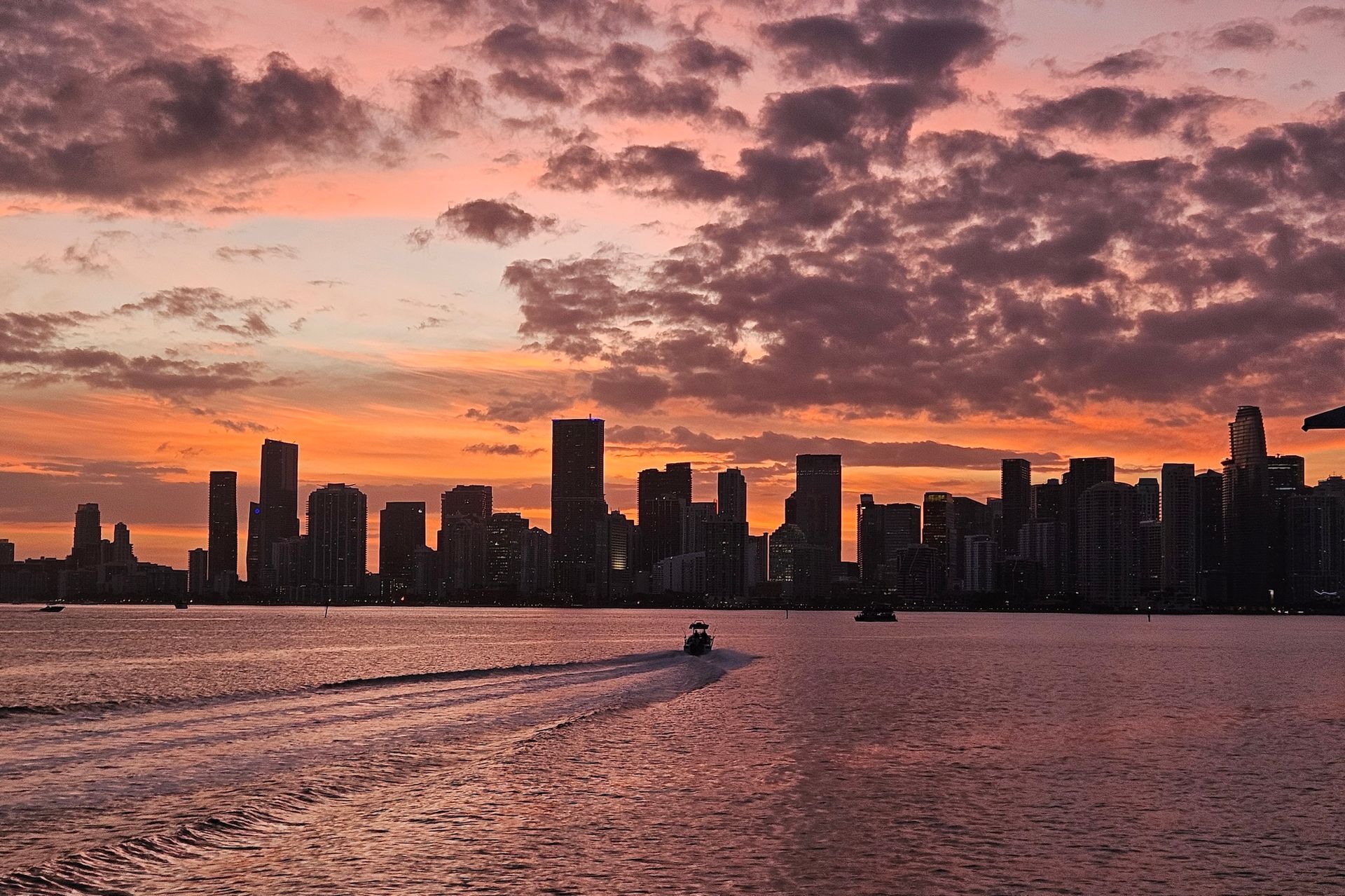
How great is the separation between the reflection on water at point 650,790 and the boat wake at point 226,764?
0.22 meters

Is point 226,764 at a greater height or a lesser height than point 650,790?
greater

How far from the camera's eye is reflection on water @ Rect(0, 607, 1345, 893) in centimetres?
3634

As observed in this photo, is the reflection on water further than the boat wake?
No

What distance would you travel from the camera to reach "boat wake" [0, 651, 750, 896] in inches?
1485

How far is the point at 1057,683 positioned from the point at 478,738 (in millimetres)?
74980

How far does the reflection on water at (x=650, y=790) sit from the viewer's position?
36344mm

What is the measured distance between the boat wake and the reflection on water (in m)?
0.22

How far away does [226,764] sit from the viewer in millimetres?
54188

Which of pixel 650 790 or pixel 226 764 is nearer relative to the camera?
pixel 650 790

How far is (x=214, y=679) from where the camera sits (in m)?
112

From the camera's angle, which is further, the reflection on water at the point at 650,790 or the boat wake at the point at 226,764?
the boat wake at the point at 226,764

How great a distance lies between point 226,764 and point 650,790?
733 inches

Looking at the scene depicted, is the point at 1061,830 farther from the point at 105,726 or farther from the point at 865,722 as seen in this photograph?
the point at 105,726

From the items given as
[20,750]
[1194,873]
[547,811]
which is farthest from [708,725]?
[1194,873]
